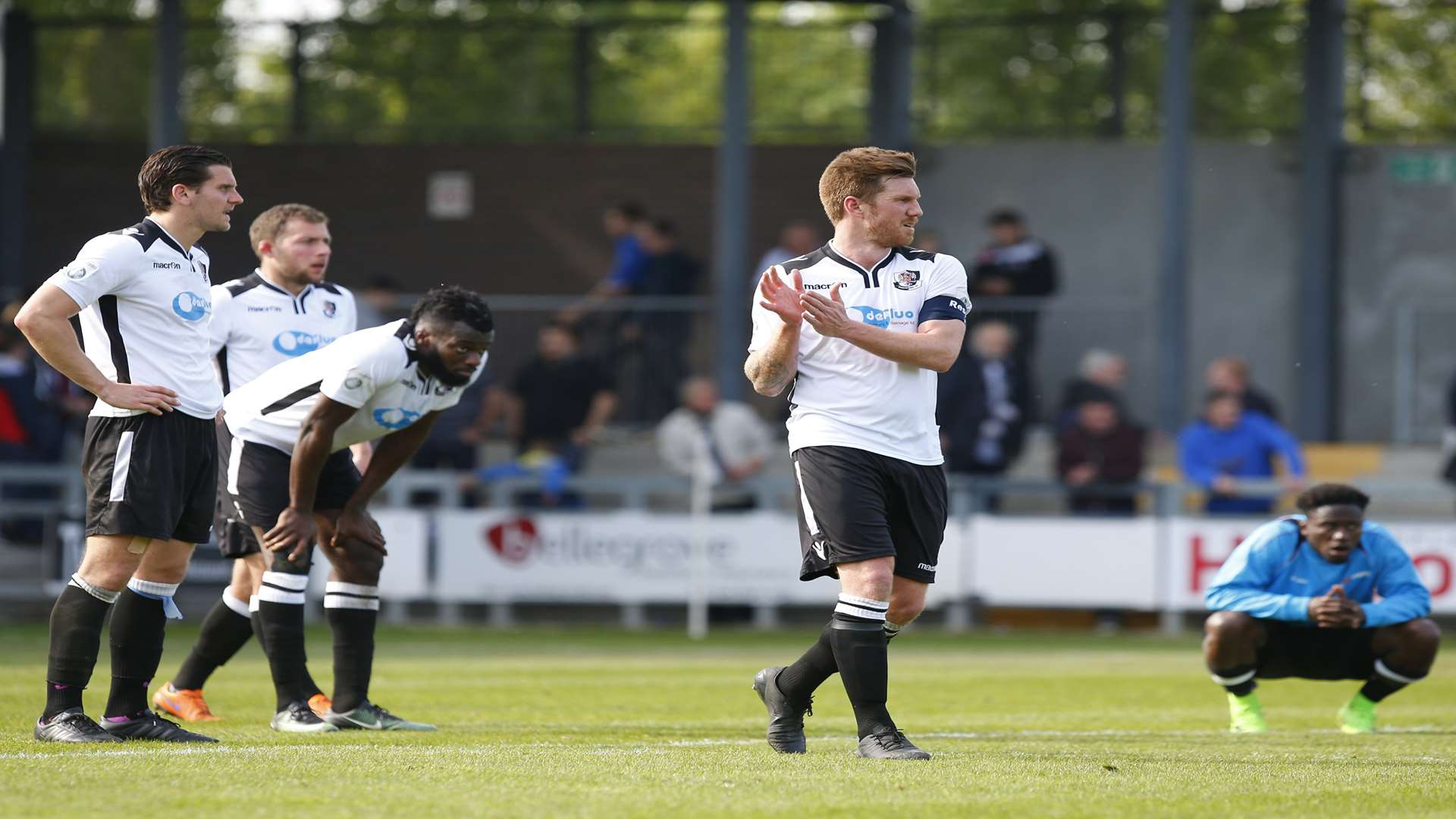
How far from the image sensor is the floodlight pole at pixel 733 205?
729 inches

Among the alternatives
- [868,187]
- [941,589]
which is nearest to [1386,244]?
[941,589]

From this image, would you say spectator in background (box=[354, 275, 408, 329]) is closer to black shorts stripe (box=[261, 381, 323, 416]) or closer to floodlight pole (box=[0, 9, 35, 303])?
floodlight pole (box=[0, 9, 35, 303])

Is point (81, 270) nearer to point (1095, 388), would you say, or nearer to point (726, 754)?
point (726, 754)

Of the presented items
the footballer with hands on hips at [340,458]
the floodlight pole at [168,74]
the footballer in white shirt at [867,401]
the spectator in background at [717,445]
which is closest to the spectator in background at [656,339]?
the spectator in background at [717,445]

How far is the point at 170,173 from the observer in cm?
695

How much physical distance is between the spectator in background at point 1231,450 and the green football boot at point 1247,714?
729 centimetres

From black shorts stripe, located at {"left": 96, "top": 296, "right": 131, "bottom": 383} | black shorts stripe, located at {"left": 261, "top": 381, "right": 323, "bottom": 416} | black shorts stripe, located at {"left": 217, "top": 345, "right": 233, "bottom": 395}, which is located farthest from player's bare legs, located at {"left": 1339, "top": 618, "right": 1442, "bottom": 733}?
black shorts stripe, located at {"left": 96, "top": 296, "right": 131, "bottom": 383}

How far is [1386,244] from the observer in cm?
2111

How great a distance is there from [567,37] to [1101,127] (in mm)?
6065

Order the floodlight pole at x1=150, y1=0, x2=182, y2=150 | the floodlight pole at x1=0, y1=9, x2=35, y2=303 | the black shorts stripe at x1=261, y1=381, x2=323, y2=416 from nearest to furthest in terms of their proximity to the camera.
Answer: the black shorts stripe at x1=261, y1=381, x2=323, y2=416 < the floodlight pole at x1=150, y1=0, x2=182, y2=150 < the floodlight pole at x1=0, y1=9, x2=35, y2=303

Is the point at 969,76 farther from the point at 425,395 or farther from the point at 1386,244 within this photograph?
the point at 425,395

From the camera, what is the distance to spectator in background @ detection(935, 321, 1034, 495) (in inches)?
653

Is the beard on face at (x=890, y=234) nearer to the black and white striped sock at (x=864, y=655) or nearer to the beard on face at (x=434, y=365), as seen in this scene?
the black and white striped sock at (x=864, y=655)

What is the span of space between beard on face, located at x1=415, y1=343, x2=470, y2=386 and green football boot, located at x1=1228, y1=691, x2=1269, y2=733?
3.95m
